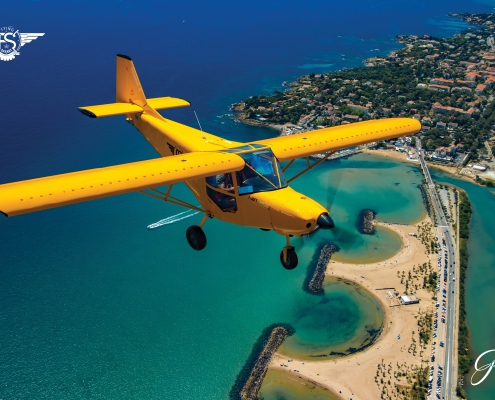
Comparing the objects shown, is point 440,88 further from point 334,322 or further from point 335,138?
point 335,138

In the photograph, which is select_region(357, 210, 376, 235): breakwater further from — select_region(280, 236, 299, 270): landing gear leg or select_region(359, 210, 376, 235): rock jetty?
select_region(280, 236, 299, 270): landing gear leg

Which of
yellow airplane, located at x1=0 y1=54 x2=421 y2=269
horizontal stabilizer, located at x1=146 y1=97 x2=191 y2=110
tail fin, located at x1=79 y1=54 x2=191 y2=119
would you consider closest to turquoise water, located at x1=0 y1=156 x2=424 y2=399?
horizontal stabilizer, located at x1=146 y1=97 x2=191 y2=110

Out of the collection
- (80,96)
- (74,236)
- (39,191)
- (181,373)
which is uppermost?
(39,191)

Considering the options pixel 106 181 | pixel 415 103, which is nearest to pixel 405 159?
pixel 415 103


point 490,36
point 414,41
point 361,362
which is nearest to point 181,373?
point 361,362

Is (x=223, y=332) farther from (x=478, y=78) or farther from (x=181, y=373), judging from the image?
(x=478, y=78)

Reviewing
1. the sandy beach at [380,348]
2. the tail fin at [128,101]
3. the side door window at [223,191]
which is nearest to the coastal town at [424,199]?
the sandy beach at [380,348]

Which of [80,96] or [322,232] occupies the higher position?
[80,96]
